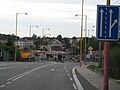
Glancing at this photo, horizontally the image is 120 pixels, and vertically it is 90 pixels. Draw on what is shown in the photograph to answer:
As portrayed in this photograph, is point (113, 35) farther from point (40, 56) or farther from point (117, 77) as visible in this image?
Result: point (40, 56)

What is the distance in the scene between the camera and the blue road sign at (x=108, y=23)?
48.5ft

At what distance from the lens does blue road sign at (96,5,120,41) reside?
48.5 ft

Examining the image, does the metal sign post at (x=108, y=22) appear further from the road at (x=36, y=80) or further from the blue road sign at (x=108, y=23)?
the road at (x=36, y=80)

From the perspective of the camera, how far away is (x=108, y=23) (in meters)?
14.8

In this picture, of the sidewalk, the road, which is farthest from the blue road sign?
the road

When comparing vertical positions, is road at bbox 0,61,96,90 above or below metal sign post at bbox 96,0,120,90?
below

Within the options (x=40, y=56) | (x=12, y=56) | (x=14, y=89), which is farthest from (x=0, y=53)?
(x=14, y=89)

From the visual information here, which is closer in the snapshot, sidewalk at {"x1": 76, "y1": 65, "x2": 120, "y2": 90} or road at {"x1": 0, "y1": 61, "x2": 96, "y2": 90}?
sidewalk at {"x1": 76, "y1": 65, "x2": 120, "y2": 90}

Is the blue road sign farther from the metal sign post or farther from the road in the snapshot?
the road

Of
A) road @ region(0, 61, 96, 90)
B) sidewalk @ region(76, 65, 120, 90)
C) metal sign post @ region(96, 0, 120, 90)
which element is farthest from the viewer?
road @ region(0, 61, 96, 90)

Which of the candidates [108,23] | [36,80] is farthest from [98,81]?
[108,23]

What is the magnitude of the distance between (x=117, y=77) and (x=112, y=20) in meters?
16.5

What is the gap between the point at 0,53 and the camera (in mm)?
94312

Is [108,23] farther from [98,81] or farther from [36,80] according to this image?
[36,80]
